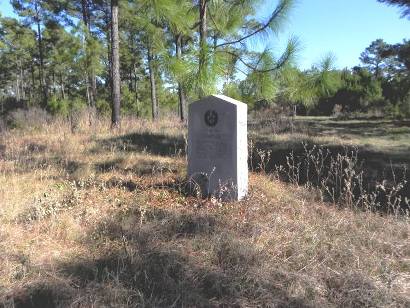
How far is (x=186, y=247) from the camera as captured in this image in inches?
141

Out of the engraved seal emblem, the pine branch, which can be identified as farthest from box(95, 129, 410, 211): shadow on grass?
the pine branch

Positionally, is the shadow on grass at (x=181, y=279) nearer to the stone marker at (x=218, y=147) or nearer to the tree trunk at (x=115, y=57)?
the stone marker at (x=218, y=147)

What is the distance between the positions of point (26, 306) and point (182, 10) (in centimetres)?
500

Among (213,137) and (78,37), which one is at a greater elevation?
(78,37)

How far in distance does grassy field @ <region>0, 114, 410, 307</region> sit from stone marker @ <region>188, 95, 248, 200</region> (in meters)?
0.27

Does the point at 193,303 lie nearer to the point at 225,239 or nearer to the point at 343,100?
the point at 225,239

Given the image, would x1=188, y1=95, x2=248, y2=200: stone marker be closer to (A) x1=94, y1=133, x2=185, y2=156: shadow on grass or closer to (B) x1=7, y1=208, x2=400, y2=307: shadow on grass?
(B) x1=7, y1=208, x2=400, y2=307: shadow on grass

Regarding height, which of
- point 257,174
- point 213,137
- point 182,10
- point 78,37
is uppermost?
point 78,37

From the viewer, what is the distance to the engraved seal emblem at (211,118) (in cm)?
537

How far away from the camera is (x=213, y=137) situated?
5.42 meters

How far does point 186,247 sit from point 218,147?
2026mm

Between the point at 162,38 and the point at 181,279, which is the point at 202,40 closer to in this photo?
the point at 162,38

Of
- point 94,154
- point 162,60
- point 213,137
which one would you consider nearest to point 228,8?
point 162,60

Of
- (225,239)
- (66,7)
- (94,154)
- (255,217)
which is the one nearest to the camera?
(225,239)
